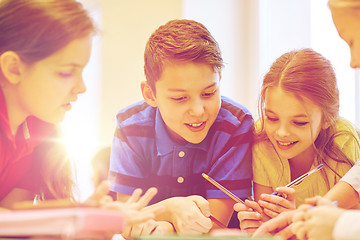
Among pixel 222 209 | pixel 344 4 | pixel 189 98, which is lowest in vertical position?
pixel 222 209

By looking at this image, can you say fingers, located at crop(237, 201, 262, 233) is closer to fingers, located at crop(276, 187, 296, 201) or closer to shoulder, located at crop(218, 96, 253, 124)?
fingers, located at crop(276, 187, 296, 201)

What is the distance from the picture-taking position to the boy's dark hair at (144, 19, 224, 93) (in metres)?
0.71

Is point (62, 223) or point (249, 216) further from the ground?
point (62, 223)

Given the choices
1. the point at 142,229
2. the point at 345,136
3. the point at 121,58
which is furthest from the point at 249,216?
the point at 121,58

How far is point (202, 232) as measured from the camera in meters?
0.65

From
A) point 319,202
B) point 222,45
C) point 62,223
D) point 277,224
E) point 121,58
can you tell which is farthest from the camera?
point 222,45

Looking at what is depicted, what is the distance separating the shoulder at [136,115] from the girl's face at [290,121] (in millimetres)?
239

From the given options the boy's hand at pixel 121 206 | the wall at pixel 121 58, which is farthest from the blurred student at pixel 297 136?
the wall at pixel 121 58

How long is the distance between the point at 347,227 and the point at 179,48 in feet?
1.38

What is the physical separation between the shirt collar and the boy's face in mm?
23

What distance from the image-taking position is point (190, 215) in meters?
0.67

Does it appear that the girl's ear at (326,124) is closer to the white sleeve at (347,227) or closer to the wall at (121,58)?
the white sleeve at (347,227)

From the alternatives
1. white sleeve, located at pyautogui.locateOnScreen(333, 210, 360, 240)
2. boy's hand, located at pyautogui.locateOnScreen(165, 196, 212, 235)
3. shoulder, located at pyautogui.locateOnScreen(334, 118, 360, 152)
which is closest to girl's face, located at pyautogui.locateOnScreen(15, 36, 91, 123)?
boy's hand, located at pyautogui.locateOnScreen(165, 196, 212, 235)

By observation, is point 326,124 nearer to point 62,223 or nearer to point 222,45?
point 62,223
